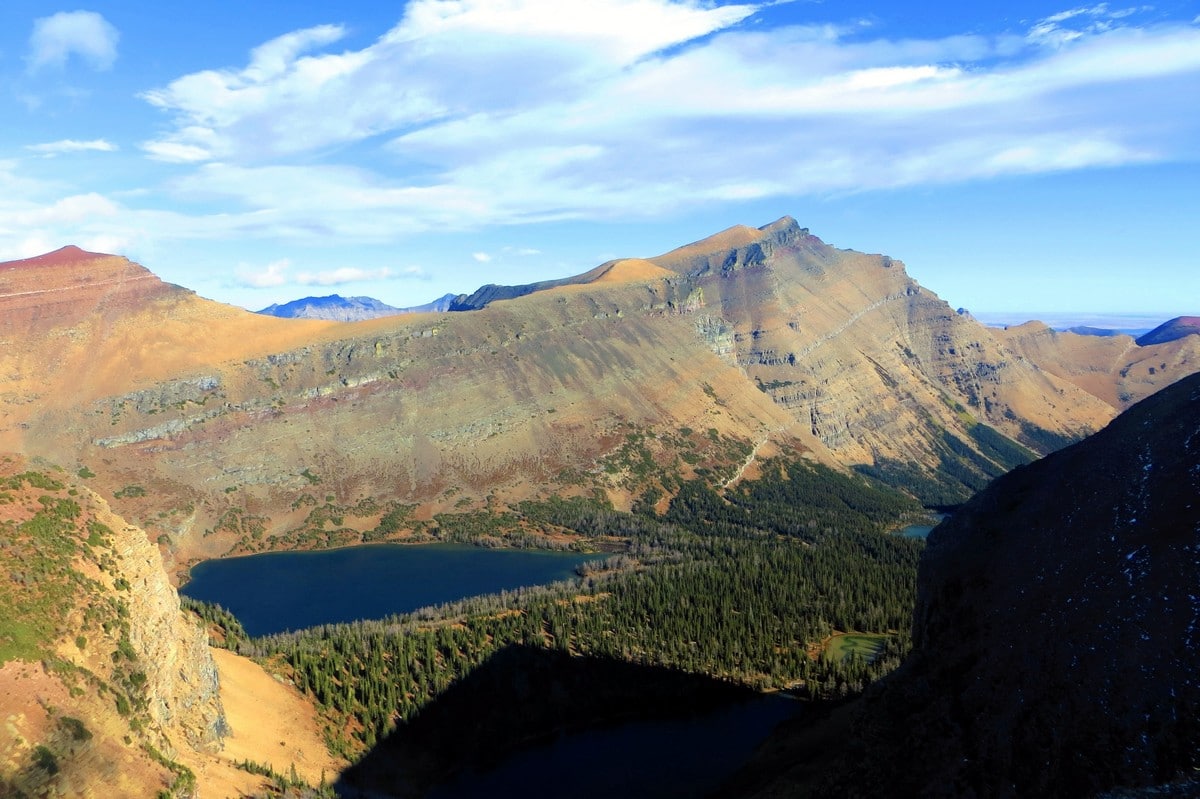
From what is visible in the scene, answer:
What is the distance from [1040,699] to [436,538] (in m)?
162

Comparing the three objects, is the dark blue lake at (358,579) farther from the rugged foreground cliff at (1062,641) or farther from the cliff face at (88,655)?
the rugged foreground cliff at (1062,641)

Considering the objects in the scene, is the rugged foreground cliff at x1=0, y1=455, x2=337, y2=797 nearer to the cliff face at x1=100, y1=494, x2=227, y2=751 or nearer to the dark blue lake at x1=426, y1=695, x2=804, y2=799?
the cliff face at x1=100, y1=494, x2=227, y2=751

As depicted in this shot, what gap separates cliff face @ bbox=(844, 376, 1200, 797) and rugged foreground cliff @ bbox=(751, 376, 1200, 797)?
0.10m

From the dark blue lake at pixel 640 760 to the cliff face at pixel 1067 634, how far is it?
31928 mm

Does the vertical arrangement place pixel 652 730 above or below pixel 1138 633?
below

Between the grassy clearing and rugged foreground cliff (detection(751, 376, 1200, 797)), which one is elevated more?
rugged foreground cliff (detection(751, 376, 1200, 797))

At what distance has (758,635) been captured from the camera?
112938 mm

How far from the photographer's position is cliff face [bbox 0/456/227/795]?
43.5 meters

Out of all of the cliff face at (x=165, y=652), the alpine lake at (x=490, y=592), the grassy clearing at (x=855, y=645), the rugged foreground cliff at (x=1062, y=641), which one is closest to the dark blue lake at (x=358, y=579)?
the alpine lake at (x=490, y=592)

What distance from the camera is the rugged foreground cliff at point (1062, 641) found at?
36.5 metres

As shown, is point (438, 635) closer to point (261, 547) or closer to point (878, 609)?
point (878, 609)

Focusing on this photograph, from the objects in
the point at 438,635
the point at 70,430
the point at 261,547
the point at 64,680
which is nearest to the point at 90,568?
Result: the point at 64,680

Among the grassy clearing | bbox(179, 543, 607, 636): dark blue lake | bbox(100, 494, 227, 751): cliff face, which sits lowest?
the grassy clearing

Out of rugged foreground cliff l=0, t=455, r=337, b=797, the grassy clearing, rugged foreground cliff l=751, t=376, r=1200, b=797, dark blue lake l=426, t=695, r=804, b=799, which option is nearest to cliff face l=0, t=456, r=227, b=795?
rugged foreground cliff l=0, t=455, r=337, b=797
